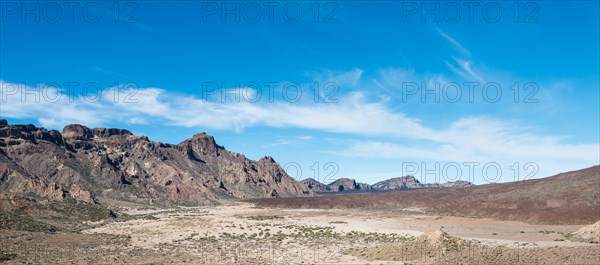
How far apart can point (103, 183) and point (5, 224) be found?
88.2 m

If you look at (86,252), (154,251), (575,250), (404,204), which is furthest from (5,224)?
(404,204)

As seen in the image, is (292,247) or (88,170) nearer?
(292,247)

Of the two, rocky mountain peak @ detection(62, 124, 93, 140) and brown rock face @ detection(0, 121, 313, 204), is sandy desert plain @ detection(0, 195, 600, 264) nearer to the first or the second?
brown rock face @ detection(0, 121, 313, 204)

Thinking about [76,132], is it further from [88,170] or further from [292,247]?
[292,247]

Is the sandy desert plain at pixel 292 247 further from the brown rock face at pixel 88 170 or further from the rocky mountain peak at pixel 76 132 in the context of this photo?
the rocky mountain peak at pixel 76 132

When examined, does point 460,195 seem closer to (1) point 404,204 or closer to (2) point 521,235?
(1) point 404,204

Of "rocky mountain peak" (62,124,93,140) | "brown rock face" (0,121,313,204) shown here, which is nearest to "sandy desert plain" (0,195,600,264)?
"brown rock face" (0,121,313,204)

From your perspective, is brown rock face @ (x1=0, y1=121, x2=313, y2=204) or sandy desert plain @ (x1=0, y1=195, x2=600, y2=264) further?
brown rock face @ (x1=0, y1=121, x2=313, y2=204)

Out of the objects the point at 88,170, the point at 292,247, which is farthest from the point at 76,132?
the point at 292,247

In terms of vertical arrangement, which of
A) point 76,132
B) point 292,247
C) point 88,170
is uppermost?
point 76,132

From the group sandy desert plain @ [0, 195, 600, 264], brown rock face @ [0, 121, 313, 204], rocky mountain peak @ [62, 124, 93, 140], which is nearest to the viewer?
sandy desert plain @ [0, 195, 600, 264]

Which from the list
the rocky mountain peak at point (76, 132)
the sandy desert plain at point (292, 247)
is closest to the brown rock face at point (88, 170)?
the rocky mountain peak at point (76, 132)

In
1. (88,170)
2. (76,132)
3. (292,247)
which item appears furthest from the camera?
(76,132)

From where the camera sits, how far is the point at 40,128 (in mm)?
149875
